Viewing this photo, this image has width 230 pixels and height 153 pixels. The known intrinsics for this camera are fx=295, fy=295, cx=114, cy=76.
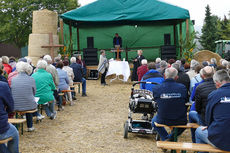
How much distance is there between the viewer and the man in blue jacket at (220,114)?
133 inches

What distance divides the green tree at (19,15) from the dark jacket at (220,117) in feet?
107

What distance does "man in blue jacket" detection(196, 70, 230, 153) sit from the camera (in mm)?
3389

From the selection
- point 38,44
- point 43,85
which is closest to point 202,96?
point 43,85

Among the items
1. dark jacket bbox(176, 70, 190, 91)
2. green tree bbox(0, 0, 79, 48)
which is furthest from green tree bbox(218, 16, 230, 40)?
dark jacket bbox(176, 70, 190, 91)

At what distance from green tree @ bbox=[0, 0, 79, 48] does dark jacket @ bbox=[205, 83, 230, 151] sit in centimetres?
3248

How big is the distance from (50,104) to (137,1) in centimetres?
909

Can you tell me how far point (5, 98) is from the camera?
4.11 meters

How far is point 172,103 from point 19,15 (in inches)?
1281

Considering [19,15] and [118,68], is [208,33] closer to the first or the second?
[19,15]

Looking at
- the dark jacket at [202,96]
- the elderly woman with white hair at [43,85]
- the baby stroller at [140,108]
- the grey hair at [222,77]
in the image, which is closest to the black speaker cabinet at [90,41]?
the elderly woman with white hair at [43,85]

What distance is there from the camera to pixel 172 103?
15.1 ft

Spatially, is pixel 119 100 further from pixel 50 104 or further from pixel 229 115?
pixel 229 115

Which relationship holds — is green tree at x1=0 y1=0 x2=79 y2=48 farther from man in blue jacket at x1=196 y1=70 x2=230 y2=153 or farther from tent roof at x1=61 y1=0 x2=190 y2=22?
man in blue jacket at x1=196 y1=70 x2=230 y2=153

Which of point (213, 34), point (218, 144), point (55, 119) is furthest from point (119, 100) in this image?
point (213, 34)
